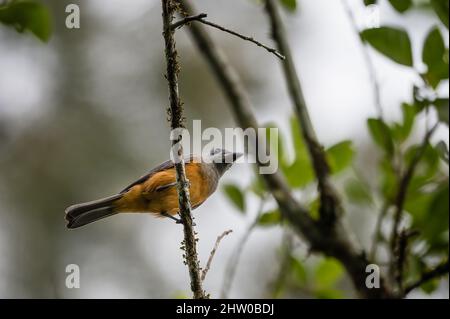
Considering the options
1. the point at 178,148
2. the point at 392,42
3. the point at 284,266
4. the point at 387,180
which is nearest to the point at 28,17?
the point at 178,148

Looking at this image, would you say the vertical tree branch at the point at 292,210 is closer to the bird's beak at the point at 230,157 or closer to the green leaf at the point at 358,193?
the bird's beak at the point at 230,157

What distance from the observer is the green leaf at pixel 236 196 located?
376cm

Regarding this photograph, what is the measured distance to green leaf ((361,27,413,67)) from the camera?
121 inches

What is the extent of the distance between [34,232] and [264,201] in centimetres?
428

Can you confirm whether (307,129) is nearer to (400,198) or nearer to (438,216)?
(400,198)

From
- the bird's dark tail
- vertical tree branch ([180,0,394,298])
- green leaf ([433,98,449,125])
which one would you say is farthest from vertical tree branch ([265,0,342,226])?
the bird's dark tail

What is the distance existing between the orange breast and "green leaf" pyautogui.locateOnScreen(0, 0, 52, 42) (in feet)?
3.46

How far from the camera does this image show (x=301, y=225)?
10.6ft

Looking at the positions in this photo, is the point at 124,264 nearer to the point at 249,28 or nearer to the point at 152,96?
the point at 152,96

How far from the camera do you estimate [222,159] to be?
3764 mm

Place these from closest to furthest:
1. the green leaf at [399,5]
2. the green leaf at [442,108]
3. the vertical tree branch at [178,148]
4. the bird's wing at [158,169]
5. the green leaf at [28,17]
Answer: the vertical tree branch at [178,148] → the green leaf at [28,17] → the green leaf at [399,5] → the green leaf at [442,108] → the bird's wing at [158,169]

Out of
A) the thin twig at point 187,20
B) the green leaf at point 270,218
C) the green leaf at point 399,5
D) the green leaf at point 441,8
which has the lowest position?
the green leaf at point 270,218

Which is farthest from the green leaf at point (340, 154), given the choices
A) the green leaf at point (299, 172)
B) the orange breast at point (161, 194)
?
the orange breast at point (161, 194)

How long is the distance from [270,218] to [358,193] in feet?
1.95
